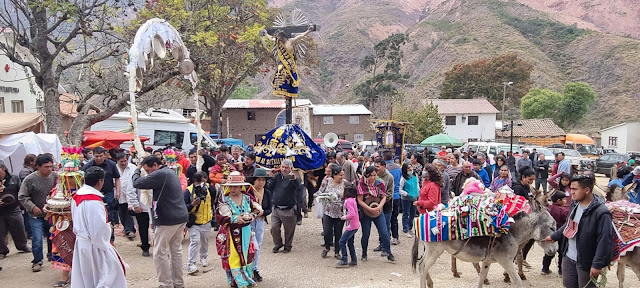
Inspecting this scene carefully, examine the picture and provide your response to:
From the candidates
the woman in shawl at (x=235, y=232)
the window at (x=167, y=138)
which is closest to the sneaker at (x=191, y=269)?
the woman in shawl at (x=235, y=232)

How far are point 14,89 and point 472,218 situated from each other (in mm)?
19834

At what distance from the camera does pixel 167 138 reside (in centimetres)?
2003

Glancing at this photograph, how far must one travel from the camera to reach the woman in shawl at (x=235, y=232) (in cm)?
582

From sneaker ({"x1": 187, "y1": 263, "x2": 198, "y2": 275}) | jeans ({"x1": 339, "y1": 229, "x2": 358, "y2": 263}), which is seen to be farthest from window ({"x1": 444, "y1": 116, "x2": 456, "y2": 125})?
sneaker ({"x1": 187, "y1": 263, "x2": 198, "y2": 275})

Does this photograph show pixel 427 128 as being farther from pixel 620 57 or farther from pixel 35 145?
pixel 620 57

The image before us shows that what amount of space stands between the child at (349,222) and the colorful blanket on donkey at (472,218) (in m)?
1.58

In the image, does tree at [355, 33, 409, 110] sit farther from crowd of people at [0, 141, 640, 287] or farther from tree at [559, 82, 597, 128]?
crowd of people at [0, 141, 640, 287]

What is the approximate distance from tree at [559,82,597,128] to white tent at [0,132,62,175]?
48.8 meters

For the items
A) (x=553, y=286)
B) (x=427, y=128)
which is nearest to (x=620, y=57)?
(x=427, y=128)

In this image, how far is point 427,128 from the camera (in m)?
35.3

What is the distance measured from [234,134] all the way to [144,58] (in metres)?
32.8

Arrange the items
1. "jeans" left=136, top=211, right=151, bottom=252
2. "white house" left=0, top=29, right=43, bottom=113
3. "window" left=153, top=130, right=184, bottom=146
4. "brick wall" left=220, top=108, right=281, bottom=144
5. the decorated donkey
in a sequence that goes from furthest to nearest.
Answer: "brick wall" left=220, top=108, right=281, bottom=144 < "window" left=153, top=130, right=184, bottom=146 < "white house" left=0, top=29, right=43, bottom=113 < "jeans" left=136, top=211, right=151, bottom=252 < the decorated donkey

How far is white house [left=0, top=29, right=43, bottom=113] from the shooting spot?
57.2ft

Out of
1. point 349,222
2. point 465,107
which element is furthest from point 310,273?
point 465,107
